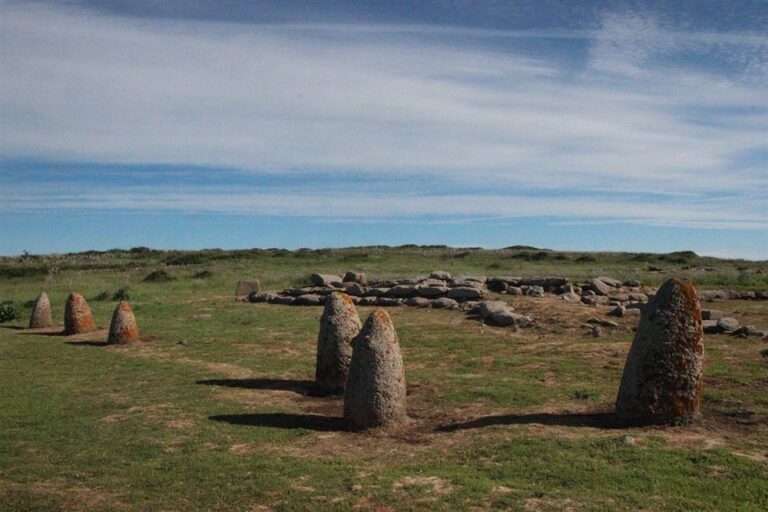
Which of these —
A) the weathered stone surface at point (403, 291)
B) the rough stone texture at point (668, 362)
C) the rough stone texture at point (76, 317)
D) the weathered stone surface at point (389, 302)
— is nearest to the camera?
the rough stone texture at point (668, 362)

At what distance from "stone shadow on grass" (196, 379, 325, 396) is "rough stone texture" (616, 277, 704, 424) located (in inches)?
284

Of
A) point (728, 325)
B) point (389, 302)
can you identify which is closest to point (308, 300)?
point (389, 302)

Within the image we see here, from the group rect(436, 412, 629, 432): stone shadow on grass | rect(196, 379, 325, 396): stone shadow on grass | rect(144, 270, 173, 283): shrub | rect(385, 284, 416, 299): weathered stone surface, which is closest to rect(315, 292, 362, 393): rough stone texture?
rect(196, 379, 325, 396): stone shadow on grass

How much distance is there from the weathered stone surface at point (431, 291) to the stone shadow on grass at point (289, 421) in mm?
18610

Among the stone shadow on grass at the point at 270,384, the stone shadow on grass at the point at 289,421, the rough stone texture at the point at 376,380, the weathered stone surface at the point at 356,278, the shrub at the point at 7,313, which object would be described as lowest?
the stone shadow on grass at the point at 289,421

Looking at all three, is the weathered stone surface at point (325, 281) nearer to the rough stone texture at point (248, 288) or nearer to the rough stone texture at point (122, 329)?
the rough stone texture at point (248, 288)

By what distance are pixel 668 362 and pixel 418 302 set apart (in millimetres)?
19459

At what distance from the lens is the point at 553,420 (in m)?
11.8

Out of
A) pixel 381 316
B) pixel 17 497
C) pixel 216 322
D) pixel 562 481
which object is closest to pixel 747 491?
pixel 562 481

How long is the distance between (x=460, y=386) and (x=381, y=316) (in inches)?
160

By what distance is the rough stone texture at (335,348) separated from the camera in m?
14.5

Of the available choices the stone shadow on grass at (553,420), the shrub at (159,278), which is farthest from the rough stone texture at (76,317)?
the shrub at (159,278)

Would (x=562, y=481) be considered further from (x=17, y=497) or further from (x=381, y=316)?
(x=17, y=497)

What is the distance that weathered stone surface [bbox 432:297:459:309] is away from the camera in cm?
2870
